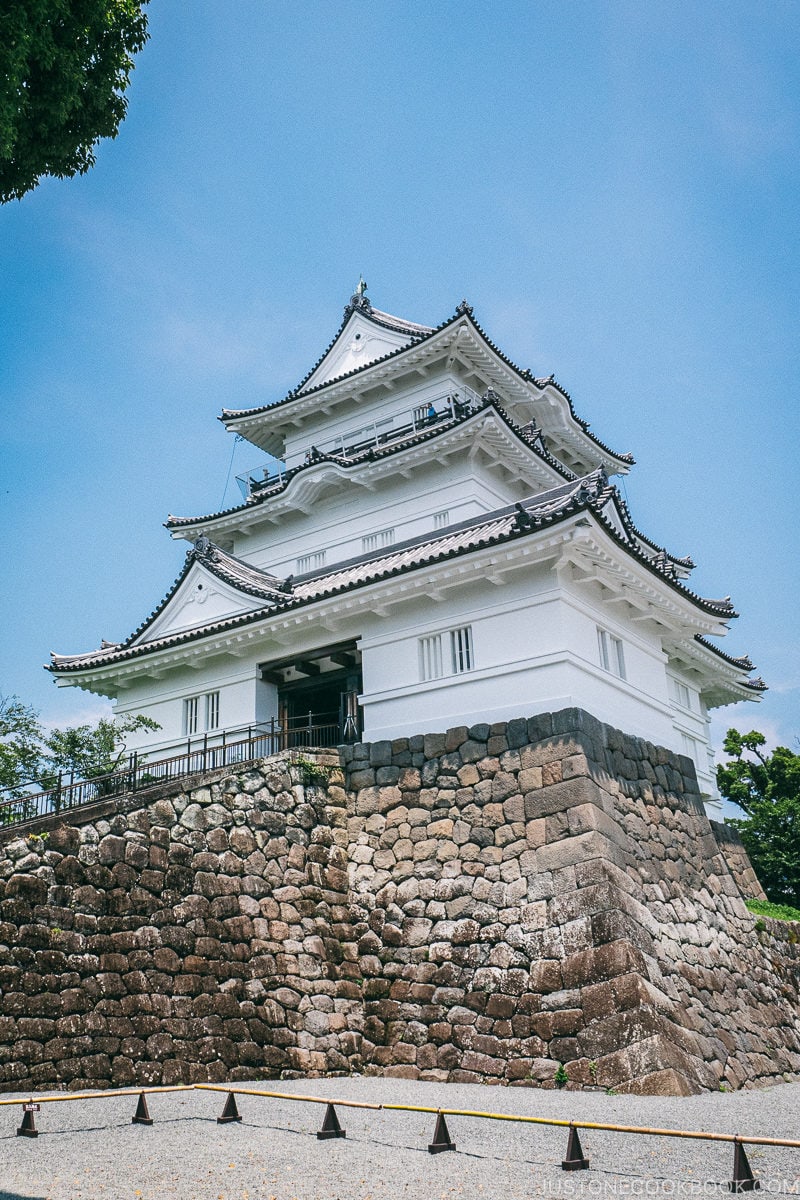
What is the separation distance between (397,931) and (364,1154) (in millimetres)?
5923

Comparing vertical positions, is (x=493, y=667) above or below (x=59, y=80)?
below

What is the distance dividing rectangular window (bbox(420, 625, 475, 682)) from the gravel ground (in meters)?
6.33

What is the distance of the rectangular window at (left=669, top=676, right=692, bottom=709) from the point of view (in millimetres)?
19016

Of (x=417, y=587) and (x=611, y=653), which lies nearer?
(x=417, y=587)

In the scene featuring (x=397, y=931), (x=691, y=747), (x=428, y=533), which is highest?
(x=428, y=533)

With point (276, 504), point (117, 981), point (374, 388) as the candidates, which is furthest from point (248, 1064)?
point (374, 388)

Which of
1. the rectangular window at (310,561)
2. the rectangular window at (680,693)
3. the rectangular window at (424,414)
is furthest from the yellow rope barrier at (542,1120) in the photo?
the rectangular window at (424,414)

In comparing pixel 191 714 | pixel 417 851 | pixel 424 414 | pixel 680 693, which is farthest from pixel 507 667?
pixel 424 414

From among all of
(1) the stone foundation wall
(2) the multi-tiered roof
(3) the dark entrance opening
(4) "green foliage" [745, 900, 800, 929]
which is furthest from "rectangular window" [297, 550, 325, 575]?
(4) "green foliage" [745, 900, 800, 929]

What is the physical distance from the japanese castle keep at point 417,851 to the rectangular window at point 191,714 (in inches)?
2.5

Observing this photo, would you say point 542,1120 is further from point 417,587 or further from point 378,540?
point 378,540

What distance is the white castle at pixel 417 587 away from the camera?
13898 mm

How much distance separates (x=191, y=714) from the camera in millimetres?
17672

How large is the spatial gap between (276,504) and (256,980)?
483 inches
